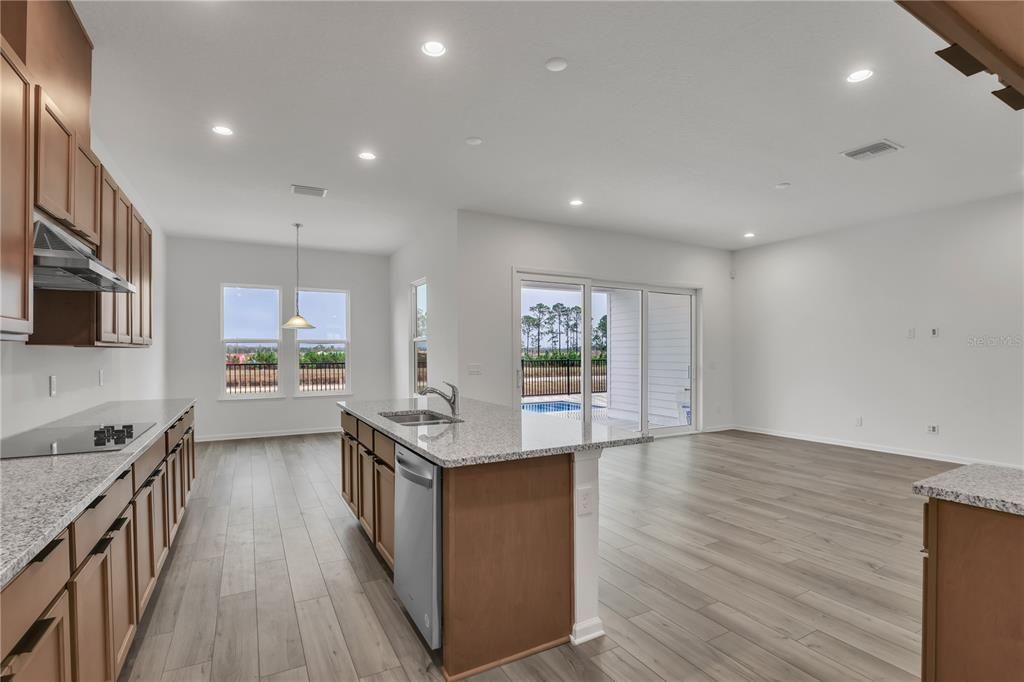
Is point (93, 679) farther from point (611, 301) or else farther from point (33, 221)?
point (611, 301)

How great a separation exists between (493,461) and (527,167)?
3092 millimetres

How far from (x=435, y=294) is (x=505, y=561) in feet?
14.5

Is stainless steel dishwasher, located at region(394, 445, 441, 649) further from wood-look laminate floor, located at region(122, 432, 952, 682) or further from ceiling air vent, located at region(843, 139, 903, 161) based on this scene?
ceiling air vent, located at region(843, 139, 903, 161)

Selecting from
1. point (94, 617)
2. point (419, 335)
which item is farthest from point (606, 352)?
point (94, 617)

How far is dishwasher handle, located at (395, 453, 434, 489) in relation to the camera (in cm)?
208

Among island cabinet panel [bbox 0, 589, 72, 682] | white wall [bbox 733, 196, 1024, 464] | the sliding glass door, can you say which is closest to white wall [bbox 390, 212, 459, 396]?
the sliding glass door

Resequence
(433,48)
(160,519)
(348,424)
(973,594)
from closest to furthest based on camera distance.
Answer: (973,594)
(433,48)
(160,519)
(348,424)

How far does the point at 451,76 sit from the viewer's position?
291cm

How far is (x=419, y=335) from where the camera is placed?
7.07 m

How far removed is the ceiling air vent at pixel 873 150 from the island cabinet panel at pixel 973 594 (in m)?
3.43

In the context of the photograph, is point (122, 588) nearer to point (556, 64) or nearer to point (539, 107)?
point (556, 64)

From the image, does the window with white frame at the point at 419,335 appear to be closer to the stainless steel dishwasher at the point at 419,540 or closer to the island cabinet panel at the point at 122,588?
the stainless steel dishwasher at the point at 419,540

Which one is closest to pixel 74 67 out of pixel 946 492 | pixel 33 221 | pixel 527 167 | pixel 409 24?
pixel 33 221
